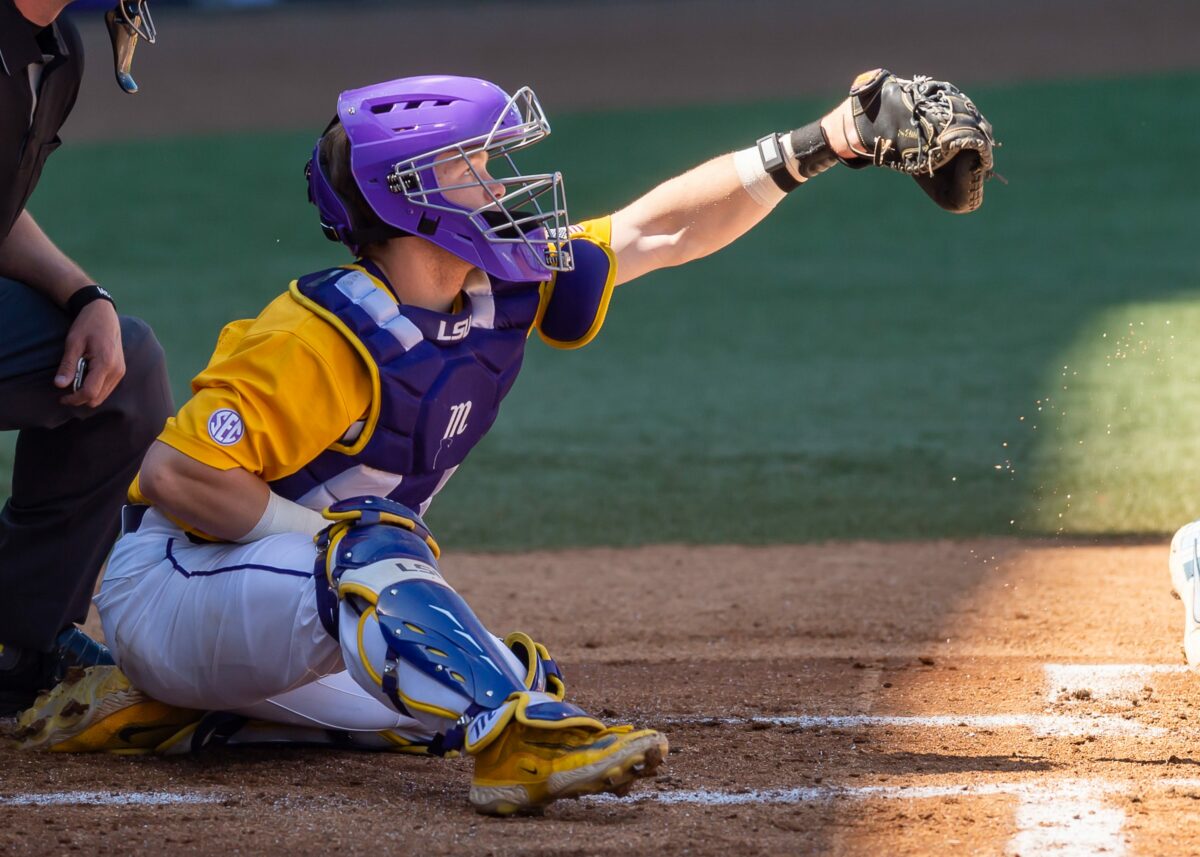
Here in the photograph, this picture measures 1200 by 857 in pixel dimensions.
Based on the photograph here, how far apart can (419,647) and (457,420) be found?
0.53 metres

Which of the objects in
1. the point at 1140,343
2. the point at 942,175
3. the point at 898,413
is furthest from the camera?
the point at 1140,343

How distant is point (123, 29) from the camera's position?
9.95 ft

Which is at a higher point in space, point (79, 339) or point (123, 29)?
point (123, 29)

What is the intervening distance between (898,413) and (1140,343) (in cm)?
140

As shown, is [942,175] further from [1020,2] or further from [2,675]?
[1020,2]

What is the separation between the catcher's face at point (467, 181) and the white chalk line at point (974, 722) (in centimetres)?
104

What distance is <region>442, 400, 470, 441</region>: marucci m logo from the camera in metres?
2.68

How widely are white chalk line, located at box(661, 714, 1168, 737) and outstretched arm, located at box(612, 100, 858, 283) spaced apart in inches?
34.9

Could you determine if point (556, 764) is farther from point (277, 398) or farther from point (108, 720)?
point (108, 720)

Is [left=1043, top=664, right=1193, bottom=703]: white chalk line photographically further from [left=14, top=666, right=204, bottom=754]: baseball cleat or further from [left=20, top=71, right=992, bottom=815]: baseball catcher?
[left=14, top=666, right=204, bottom=754]: baseball cleat

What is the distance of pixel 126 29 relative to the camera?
3023 mm

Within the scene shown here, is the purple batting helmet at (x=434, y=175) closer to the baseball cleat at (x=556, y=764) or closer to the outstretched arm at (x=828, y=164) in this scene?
the outstretched arm at (x=828, y=164)

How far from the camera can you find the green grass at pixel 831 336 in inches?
207

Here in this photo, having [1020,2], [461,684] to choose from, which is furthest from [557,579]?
[1020,2]
